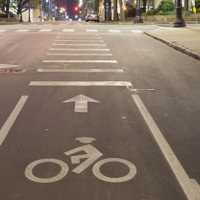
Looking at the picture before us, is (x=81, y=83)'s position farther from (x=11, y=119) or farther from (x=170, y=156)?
(x=170, y=156)

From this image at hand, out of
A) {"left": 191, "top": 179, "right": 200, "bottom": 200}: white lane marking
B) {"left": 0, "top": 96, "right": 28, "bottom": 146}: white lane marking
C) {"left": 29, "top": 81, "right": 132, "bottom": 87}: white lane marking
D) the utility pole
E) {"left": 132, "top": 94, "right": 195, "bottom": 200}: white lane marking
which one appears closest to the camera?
{"left": 191, "top": 179, "right": 200, "bottom": 200}: white lane marking

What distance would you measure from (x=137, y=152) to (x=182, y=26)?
30.5 meters

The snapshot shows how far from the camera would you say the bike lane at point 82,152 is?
5.59 meters

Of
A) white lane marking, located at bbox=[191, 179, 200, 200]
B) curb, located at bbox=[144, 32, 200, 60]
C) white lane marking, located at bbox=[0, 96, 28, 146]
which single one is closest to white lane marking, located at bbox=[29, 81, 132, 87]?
white lane marking, located at bbox=[0, 96, 28, 146]

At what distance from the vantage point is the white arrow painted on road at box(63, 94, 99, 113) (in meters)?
9.62

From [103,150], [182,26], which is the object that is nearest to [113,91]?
[103,150]

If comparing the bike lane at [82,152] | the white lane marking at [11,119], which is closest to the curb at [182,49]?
the bike lane at [82,152]

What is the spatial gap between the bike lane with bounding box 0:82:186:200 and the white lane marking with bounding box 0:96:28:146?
73 millimetres

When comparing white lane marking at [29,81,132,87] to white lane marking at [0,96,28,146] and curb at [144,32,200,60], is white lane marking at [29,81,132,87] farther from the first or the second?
curb at [144,32,200,60]

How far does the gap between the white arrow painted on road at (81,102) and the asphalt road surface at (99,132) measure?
0.7 inches

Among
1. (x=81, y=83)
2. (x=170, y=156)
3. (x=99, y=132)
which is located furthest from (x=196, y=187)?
(x=81, y=83)

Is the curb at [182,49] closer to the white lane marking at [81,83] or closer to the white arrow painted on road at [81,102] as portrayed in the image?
the white lane marking at [81,83]

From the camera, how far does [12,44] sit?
76.3 feet

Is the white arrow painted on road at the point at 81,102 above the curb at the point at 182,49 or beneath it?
beneath
